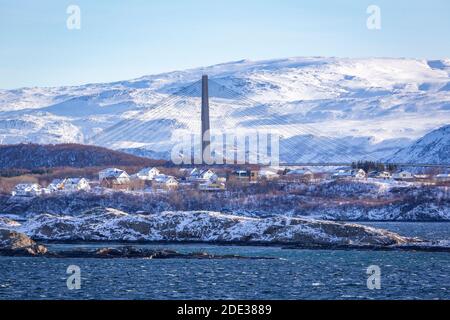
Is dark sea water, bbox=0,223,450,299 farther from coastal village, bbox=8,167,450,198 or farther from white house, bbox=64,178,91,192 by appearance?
coastal village, bbox=8,167,450,198

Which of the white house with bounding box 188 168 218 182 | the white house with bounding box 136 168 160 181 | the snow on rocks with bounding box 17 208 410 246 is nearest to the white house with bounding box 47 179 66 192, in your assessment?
the white house with bounding box 136 168 160 181

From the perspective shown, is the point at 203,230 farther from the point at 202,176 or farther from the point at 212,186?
the point at 202,176

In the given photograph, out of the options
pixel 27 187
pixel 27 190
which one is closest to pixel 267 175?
pixel 27 187

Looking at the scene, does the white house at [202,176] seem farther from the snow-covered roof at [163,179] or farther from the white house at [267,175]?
the white house at [267,175]

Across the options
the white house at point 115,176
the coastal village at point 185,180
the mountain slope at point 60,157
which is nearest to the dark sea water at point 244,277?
the coastal village at point 185,180

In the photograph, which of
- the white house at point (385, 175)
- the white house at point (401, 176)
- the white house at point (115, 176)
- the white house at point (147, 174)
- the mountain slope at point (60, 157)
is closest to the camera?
the white house at point (115, 176)

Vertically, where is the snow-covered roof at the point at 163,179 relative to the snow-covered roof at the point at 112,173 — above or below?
below

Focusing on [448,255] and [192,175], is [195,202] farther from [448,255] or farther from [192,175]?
[448,255]
